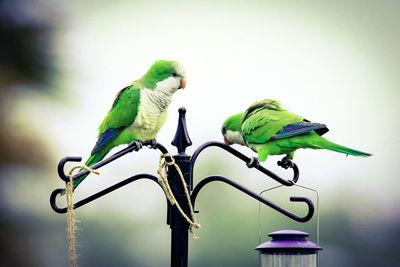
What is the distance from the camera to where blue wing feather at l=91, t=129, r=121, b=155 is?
3.27 meters

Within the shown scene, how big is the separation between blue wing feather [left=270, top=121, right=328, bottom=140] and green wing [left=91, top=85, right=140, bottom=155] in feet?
2.76

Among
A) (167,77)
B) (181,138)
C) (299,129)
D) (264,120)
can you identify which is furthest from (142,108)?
(181,138)

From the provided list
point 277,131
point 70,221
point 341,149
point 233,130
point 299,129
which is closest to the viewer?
point 70,221

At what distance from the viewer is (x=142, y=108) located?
337 cm

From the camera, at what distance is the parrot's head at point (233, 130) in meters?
3.90

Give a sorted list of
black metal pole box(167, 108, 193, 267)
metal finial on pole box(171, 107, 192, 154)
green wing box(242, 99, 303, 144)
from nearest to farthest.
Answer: black metal pole box(167, 108, 193, 267), metal finial on pole box(171, 107, 192, 154), green wing box(242, 99, 303, 144)

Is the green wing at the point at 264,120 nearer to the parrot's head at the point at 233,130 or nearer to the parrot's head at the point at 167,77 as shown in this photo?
the parrot's head at the point at 233,130

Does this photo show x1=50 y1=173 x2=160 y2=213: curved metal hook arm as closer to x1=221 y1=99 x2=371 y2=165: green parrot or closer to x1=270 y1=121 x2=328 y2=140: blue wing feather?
x1=221 y1=99 x2=371 y2=165: green parrot

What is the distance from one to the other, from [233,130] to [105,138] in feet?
3.33

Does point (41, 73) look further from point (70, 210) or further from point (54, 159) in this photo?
point (70, 210)

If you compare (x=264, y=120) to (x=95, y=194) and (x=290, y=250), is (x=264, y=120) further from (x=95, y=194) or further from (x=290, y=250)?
(x=95, y=194)

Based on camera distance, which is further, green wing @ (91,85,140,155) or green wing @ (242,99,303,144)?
green wing @ (242,99,303,144)

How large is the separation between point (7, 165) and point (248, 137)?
2.36 m

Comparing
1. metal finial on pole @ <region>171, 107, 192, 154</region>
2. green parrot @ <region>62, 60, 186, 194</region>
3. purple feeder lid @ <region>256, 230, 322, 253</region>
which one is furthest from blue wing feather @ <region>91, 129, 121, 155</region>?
purple feeder lid @ <region>256, 230, 322, 253</region>
